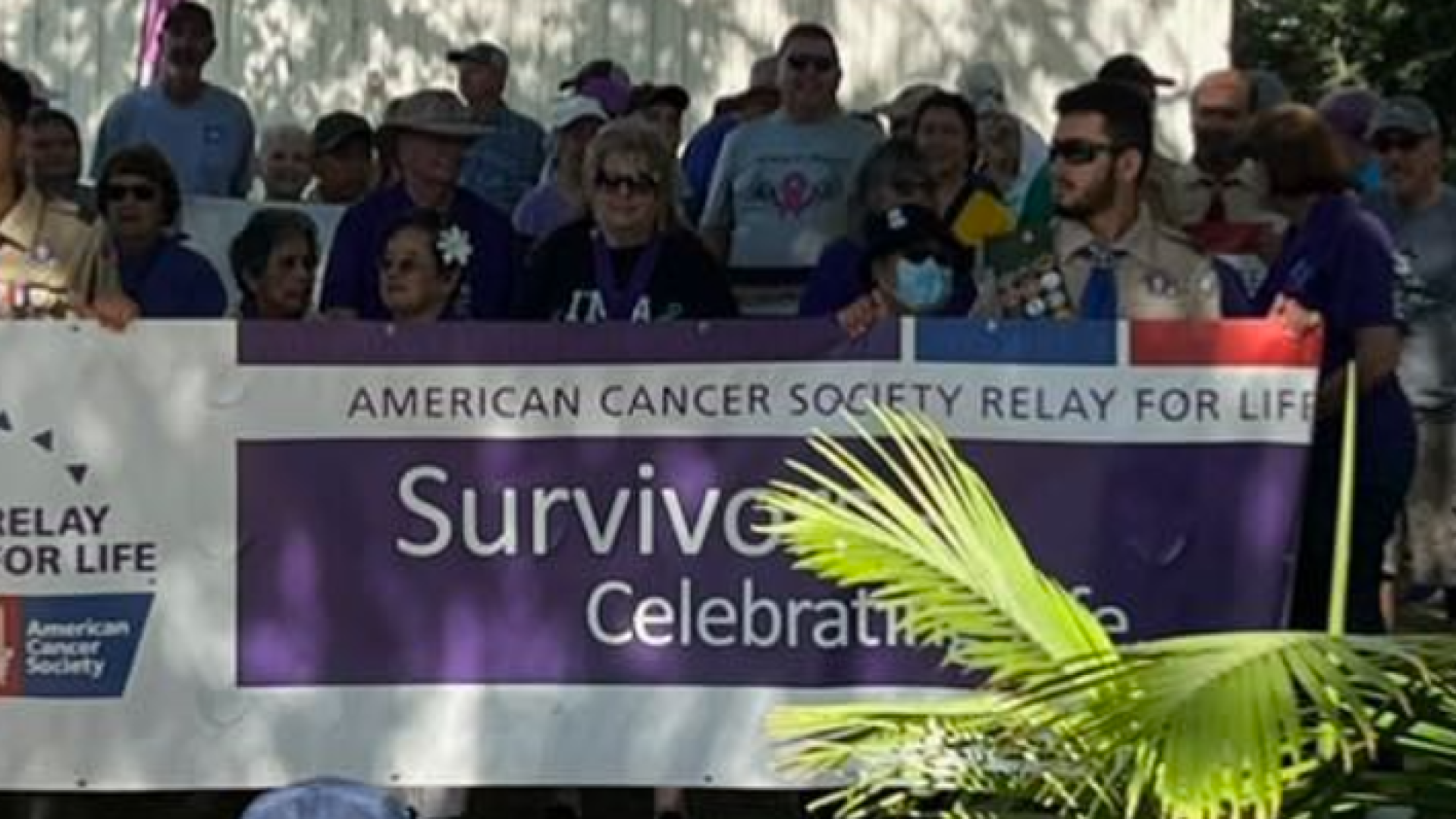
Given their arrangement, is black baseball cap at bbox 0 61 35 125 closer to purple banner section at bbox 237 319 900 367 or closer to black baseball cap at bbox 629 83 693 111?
purple banner section at bbox 237 319 900 367

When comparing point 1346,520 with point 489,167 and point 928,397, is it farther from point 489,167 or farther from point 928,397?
point 489,167

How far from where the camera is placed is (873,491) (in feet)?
14.8

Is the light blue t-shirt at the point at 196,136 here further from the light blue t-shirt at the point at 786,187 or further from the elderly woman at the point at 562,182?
the light blue t-shirt at the point at 786,187

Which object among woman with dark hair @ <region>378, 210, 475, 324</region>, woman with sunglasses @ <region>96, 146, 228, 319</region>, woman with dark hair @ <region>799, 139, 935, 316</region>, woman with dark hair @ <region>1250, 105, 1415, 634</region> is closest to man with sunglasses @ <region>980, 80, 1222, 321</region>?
woman with dark hair @ <region>1250, 105, 1415, 634</region>

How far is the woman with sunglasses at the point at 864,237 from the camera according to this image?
7.57 metres

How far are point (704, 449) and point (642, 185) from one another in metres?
0.94

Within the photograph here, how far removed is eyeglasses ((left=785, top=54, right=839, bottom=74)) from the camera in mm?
10055

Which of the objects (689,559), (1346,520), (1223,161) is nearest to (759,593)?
(689,559)

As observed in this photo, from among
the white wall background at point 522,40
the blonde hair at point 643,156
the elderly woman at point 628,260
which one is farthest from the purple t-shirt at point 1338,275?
the white wall background at point 522,40

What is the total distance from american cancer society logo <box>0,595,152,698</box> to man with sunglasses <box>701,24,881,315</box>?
2.92 metres

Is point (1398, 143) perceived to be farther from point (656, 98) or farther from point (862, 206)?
point (656, 98)

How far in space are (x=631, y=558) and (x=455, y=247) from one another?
124cm

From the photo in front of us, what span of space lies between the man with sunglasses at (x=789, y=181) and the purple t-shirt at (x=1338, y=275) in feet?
7.91

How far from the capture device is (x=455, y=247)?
8008mm
